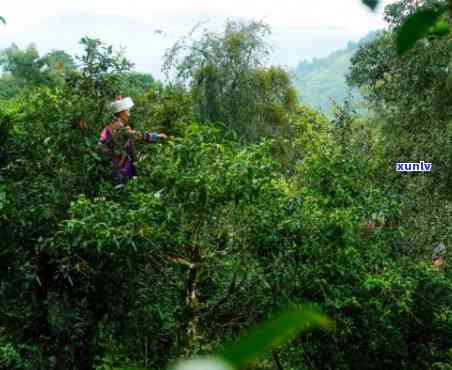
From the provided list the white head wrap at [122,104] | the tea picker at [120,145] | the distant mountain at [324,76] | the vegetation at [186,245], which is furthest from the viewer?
the distant mountain at [324,76]

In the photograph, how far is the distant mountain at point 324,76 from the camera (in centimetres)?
9988

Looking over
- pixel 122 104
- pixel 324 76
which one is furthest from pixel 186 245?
pixel 324 76

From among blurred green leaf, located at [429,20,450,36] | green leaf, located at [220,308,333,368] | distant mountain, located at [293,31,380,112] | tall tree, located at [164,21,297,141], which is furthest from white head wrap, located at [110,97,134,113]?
distant mountain, located at [293,31,380,112]

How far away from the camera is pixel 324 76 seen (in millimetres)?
115250

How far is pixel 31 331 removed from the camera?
16.3 feet

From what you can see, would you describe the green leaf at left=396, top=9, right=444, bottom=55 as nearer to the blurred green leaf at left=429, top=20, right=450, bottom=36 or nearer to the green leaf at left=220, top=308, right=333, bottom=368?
the blurred green leaf at left=429, top=20, right=450, bottom=36

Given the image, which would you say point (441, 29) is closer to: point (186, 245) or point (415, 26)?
point (415, 26)

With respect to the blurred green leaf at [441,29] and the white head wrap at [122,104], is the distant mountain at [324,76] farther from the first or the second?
the blurred green leaf at [441,29]

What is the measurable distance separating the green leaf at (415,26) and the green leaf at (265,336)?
34 centimetres

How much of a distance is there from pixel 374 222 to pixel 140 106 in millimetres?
1949

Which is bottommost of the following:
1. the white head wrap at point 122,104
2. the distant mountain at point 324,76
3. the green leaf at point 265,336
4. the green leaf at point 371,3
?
the distant mountain at point 324,76

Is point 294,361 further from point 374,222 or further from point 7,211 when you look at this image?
point 7,211

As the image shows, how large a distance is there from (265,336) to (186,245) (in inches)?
164

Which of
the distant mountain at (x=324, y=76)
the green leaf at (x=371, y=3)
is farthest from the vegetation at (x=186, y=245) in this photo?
the distant mountain at (x=324, y=76)
